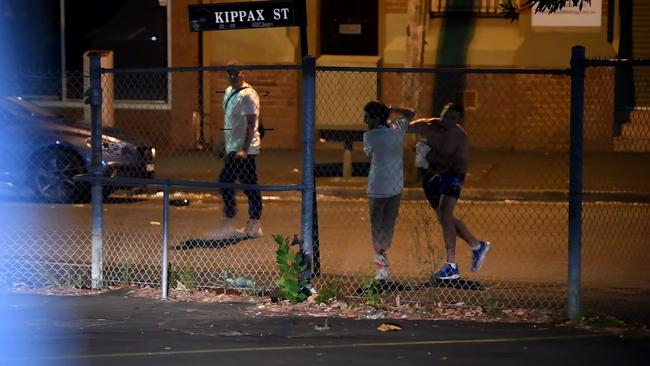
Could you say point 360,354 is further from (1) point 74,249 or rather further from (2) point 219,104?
(2) point 219,104

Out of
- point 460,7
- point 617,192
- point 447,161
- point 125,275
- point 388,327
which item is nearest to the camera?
point 388,327

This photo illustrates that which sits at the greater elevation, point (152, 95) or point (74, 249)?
point (152, 95)

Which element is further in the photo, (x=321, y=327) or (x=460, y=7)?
(x=460, y=7)

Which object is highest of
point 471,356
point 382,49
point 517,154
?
point 382,49

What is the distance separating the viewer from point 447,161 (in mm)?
9898

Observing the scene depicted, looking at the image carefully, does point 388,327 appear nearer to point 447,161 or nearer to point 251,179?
point 447,161

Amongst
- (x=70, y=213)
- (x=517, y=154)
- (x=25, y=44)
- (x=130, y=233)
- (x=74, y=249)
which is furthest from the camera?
(x=25, y=44)

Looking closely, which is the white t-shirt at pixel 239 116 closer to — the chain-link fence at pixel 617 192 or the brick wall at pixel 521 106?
the chain-link fence at pixel 617 192

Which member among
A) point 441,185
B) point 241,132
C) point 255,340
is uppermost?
point 241,132

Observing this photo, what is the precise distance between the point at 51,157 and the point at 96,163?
536cm

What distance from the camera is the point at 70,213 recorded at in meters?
14.1

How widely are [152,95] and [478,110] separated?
5.81 m

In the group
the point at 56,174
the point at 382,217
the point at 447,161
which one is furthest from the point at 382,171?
the point at 56,174

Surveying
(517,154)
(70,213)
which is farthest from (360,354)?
(517,154)
